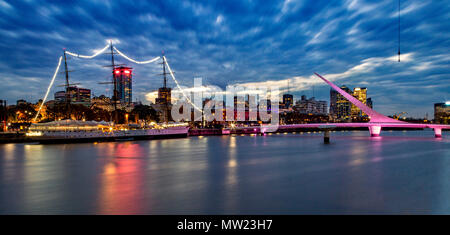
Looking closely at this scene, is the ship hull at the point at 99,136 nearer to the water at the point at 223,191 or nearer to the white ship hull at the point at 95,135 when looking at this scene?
the white ship hull at the point at 95,135

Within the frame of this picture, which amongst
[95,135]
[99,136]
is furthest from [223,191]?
[99,136]

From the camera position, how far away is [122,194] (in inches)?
395

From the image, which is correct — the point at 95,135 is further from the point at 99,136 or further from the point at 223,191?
the point at 223,191

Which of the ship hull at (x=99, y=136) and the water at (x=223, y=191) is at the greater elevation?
the ship hull at (x=99, y=136)

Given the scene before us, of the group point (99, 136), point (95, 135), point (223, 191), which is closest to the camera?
point (223, 191)

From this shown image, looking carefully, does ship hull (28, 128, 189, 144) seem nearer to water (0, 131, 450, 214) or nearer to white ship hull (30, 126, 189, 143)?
white ship hull (30, 126, 189, 143)

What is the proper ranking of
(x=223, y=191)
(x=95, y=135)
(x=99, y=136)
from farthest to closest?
1. (x=99, y=136)
2. (x=95, y=135)
3. (x=223, y=191)

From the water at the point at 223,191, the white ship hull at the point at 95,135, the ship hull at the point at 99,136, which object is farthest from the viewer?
the white ship hull at the point at 95,135

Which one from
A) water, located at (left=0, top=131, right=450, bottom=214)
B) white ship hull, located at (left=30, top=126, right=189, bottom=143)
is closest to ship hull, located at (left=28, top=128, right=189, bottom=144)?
white ship hull, located at (left=30, top=126, right=189, bottom=143)

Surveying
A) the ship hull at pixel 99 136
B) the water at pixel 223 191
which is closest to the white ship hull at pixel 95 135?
the ship hull at pixel 99 136

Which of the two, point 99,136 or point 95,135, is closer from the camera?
point 95,135

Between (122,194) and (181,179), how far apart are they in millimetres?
3946
